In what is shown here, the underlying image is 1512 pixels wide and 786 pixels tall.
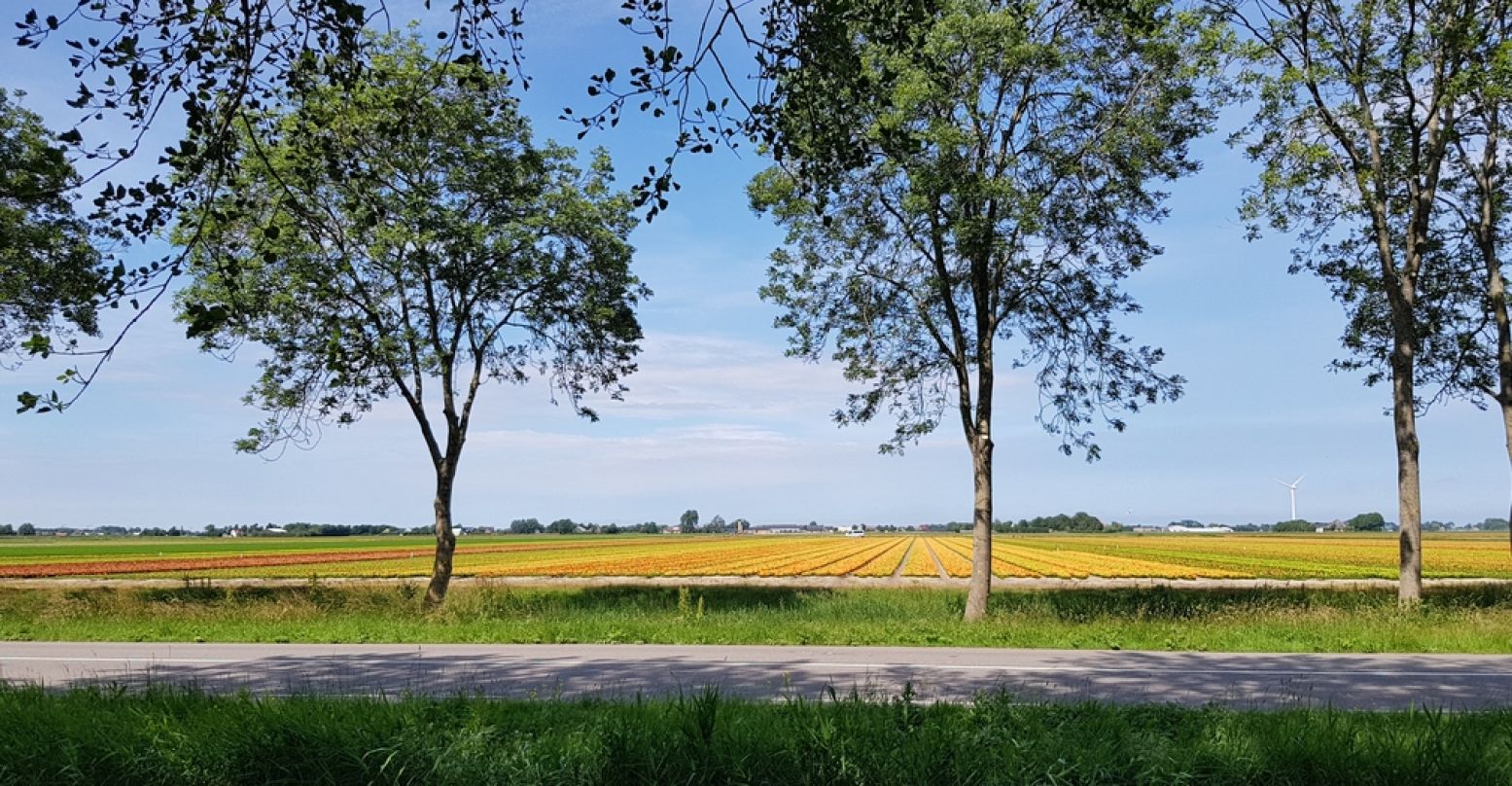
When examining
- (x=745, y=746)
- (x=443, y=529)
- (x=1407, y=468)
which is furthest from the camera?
(x=443, y=529)

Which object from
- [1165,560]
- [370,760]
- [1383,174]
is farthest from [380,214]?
[1165,560]

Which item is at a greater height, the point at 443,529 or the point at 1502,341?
the point at 1502,341

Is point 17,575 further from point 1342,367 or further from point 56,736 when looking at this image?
point 1342,367

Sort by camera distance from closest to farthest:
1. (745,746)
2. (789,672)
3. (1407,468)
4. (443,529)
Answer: (745,746)
(789,672)
(1407,468)
(443,529)

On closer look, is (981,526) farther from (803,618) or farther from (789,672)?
(789,672)

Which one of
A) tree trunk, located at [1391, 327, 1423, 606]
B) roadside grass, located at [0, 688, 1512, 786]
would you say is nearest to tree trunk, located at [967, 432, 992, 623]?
tree trunk, located at [1391, 327, 1423, 606]

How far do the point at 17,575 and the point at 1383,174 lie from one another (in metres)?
55.3

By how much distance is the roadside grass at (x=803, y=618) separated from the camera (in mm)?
15000

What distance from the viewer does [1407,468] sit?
18.7m

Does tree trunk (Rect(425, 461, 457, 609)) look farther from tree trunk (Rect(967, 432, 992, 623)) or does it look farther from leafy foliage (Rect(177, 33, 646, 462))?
tree trunk (Rect(967, 432, 992, 623))

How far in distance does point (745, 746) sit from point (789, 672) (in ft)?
19.6

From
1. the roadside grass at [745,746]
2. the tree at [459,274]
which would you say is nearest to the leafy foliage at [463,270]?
the tree at [459,274]

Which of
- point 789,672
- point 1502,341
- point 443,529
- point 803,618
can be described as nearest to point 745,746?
point 789,672

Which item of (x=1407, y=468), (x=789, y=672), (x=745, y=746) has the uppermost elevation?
(x=1407, y=468)
